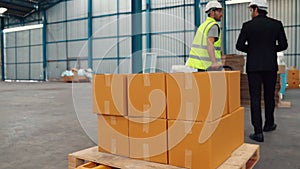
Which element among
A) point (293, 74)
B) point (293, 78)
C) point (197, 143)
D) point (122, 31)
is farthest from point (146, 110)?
point (122, 31)

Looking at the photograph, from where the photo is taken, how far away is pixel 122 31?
16.4 m

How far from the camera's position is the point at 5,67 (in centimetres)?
2242

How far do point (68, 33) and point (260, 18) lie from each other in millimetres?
17816

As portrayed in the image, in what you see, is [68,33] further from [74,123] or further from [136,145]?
[136,145]

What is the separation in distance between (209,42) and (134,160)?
1.31m

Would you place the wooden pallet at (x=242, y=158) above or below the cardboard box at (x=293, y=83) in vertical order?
below

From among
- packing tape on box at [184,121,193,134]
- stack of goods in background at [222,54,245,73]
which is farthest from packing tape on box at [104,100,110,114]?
stack of goods in background at [222,54,245,73]

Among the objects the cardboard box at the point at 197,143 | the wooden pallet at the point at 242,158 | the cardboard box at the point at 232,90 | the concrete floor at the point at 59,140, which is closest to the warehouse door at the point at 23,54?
the concrete floor at the point at 59,140

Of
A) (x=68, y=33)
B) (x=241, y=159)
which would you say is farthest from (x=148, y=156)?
(x=68, y=33)

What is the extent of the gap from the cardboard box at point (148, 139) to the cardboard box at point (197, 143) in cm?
4

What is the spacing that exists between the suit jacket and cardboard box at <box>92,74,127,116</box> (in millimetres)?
1509

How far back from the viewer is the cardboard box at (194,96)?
151 cm

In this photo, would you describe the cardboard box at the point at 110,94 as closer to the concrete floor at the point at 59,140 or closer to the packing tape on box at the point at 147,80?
the packing tape on box at the point at 147,80

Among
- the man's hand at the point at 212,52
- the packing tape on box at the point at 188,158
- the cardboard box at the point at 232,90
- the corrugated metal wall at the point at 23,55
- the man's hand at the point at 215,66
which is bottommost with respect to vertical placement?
the packing tape on box at the point at 188,158
